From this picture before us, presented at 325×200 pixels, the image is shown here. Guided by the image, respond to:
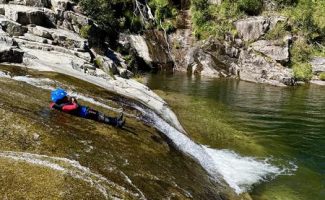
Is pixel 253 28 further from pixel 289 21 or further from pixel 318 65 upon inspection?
pixel 318 65

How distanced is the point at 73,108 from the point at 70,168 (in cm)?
488

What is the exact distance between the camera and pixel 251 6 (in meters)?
60.8

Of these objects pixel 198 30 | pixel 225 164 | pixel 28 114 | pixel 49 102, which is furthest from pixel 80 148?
pixel 198 30

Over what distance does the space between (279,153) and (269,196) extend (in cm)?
593

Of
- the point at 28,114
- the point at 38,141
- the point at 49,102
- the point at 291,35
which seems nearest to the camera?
the point at 38,141

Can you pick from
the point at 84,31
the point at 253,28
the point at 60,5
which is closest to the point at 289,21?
the point at 253,28

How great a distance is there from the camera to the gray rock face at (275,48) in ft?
177

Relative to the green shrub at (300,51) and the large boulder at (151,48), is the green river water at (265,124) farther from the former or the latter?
the green shrub at (300,51)

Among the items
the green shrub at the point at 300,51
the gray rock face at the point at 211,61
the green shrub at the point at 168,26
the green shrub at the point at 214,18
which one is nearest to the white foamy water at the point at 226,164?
the gray rock face at the point at 211,61

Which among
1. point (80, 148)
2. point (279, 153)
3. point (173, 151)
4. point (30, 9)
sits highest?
point (30, 9)

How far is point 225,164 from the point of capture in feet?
62.0

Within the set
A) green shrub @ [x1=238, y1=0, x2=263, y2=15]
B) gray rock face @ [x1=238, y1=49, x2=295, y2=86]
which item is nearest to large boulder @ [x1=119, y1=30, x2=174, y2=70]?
gray rock face @ [x1=238, y1=49, x2=295, y2=86]

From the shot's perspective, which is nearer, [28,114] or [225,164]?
[28,114]

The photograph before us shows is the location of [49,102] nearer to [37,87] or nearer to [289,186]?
[37,87]
